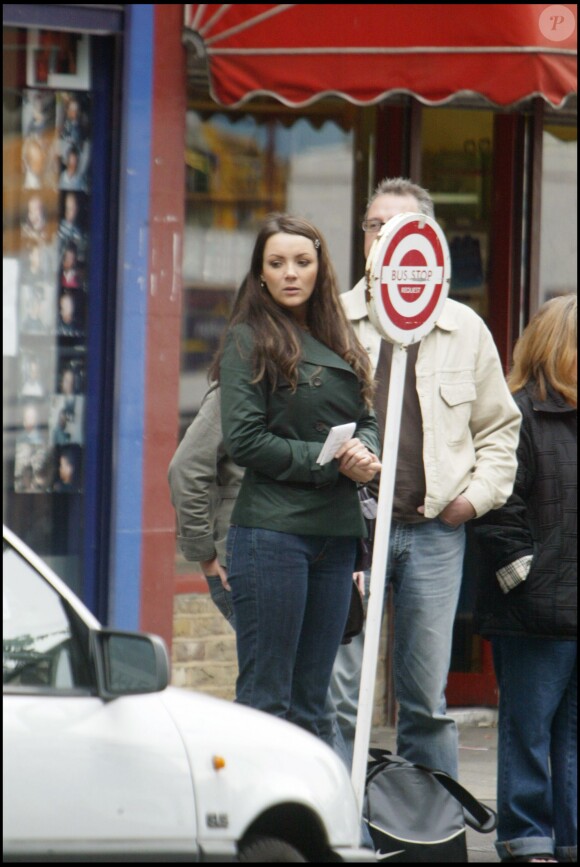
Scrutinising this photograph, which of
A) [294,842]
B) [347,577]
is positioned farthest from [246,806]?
[347,577]

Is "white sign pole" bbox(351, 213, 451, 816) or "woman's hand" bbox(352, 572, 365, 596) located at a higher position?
"white sign pole" bbox(351, 213, 451, 816)

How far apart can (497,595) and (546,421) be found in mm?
622

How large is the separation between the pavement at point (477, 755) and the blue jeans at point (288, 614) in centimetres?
114

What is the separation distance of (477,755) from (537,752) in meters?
2.28

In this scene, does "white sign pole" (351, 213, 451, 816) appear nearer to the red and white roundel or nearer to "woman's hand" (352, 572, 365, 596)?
the red and white roundel

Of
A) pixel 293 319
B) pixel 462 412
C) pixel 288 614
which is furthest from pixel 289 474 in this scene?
pixel 462 412

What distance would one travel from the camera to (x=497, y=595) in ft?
17.4

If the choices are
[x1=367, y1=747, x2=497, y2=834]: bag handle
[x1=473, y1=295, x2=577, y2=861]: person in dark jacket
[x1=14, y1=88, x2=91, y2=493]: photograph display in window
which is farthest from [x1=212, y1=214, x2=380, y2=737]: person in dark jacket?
[x1=14, y1=88, x2=91, y2=493]: photograph display in window

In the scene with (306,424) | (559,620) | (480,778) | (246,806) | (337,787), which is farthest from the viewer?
(480,778)

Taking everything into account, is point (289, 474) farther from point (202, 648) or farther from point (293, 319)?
point (202, 648)

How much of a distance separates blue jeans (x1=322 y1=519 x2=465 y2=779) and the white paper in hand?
874 millimetres

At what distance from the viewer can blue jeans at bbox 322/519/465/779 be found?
5492 mm

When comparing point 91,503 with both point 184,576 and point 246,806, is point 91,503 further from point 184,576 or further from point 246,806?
point 246,806

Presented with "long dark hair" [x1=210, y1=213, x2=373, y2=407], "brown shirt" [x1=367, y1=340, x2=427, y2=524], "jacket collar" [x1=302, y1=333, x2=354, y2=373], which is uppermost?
"long dark hair" [x1=210, y1=213, x2=373, y2=407]
